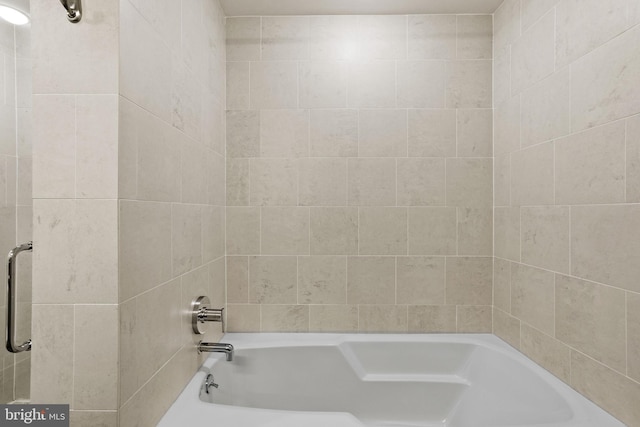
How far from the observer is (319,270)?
2.05 m

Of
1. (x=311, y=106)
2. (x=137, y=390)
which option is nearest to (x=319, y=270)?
(x=311, y=106)

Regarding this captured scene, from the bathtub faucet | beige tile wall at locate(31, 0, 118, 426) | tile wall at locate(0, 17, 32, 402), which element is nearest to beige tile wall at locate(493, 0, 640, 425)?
the bathtub faucet

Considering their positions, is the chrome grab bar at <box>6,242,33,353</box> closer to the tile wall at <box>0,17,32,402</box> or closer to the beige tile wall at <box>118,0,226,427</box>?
the tile wall at <box>0,17,32,402</box>

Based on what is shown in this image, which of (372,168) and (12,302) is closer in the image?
(12,302)

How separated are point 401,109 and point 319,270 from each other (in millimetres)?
995

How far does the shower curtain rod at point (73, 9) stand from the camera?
2.99ft

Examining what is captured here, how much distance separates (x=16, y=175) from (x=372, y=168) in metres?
1.54

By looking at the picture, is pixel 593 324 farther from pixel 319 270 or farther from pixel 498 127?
pixel 319 270

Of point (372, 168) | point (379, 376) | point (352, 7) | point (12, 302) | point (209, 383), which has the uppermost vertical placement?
point (352, 7)

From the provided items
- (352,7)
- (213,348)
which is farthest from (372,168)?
(213,348)

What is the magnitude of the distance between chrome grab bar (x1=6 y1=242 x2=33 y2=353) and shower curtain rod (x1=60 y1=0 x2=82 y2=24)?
0.58 metres

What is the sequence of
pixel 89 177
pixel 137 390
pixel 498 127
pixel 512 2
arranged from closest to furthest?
pixel 89 177, pixel 137 390, pixel 512 2, pixel 498 127

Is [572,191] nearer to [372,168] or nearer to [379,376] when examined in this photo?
[372,168]

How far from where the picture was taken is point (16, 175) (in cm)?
94
